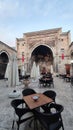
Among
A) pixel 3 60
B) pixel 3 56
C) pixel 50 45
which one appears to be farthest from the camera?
pixel 50 45

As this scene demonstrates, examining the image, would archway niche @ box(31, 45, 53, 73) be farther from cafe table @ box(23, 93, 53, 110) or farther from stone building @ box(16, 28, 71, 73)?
cafe table @ box(23, 93, 53, 110)

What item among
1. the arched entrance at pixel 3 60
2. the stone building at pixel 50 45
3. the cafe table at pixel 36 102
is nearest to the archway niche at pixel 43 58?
the stone building at pixel 50 45

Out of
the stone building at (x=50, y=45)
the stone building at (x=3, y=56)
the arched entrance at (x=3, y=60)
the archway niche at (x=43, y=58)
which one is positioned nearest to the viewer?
the stone building at (x=3, y=56)

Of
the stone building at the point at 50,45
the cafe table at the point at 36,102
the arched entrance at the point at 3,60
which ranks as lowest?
the cafe table at the point at 36,102

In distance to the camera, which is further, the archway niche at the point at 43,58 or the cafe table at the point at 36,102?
the archway niche at the point at 43,58

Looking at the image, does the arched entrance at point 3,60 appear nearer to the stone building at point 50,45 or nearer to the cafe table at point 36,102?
the stone building at point 50,45

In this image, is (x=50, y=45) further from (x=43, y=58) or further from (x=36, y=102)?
(x=36, y=102)

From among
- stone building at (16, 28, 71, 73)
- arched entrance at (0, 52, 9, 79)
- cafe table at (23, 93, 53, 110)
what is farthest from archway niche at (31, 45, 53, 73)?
cafe table at (23, 93, 53, 110)

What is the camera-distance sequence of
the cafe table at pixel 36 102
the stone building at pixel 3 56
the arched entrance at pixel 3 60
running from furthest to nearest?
1. the arched entrance at pixel 3 60
2. the stone building at pixel 3 56
3. the cafe table at pixel 36 102

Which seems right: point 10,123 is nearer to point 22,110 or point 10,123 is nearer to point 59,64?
point 22,110

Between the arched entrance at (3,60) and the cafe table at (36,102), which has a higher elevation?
the arched entrance at (3,60)

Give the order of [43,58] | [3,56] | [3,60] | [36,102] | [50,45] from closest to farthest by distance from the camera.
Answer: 1. [36,102]
2. [3,60]
3. [3,56]
4. [50,45]
5. [43,58]

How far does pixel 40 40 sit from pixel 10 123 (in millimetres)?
22873

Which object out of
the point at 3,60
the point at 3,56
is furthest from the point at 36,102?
the point at 3,56
